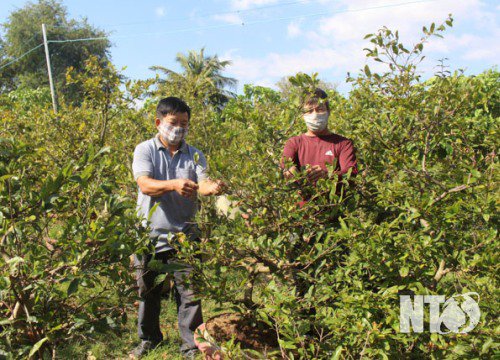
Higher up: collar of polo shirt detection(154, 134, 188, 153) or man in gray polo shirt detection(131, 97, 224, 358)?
collar of polo shirt detection(154, 134, 188, 153)

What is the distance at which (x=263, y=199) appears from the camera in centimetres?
262

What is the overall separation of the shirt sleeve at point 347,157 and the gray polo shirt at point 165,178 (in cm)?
101

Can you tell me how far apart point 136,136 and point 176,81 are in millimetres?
1675

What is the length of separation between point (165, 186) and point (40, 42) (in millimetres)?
43361

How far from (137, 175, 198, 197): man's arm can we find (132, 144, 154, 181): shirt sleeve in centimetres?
7

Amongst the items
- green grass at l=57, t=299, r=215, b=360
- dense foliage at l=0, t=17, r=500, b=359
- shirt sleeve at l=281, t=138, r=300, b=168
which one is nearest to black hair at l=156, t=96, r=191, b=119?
dense foliage at l=0, t=17, r=500, b=359

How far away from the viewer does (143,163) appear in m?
3.52

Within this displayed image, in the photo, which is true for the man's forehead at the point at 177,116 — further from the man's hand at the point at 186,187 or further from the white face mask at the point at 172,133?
the man's hand at the point at 186,187

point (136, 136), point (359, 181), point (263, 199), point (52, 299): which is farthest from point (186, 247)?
point (136, 136)

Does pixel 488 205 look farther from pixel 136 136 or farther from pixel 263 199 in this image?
pixel 136 136

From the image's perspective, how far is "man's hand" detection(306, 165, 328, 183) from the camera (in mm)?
2600

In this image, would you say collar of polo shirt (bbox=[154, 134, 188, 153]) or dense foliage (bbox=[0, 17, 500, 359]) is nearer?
dense foliage (bbox=[0, 17, 500, 359])

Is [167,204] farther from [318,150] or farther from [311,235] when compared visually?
[311,235]

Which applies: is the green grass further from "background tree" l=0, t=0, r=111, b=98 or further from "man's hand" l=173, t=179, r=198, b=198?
"background tree" l=0, t=0, r=111, b=98
